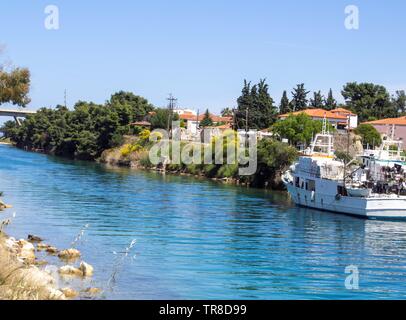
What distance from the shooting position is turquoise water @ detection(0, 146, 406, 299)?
25953 mm

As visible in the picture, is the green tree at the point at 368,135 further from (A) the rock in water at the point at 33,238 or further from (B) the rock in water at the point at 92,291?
(B) the rock in water at the point at 92,291

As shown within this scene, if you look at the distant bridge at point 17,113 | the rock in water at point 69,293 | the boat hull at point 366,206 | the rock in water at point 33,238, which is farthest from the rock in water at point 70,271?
the distant bridge at point 17,113

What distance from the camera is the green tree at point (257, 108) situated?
12169 cm

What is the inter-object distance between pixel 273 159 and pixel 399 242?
131ft

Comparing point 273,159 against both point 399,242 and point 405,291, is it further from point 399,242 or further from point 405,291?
point 405,291

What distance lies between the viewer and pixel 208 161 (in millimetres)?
93812

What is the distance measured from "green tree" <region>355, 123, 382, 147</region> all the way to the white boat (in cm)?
3009

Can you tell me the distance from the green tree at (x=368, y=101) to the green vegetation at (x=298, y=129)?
118ft

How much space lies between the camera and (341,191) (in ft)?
190

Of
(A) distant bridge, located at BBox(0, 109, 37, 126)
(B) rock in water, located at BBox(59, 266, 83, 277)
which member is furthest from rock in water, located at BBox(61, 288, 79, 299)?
(A) distant bridge, located at BBox(0, 109, 37, 126)

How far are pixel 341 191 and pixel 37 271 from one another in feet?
130

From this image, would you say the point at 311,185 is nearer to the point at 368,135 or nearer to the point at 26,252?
the point at 368,135

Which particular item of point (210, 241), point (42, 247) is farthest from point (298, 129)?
point (42, 247)

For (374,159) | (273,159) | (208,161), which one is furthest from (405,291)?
(208,161)
